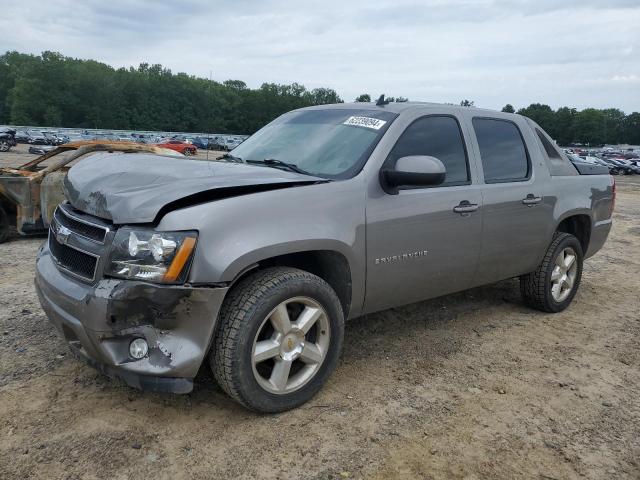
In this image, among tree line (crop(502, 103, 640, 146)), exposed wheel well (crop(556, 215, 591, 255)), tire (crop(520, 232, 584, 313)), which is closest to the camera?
tire (crop(520, 232, 584, 313))

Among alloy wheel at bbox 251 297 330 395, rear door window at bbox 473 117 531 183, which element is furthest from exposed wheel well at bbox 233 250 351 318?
rear door window at bbox 473 117 531 183

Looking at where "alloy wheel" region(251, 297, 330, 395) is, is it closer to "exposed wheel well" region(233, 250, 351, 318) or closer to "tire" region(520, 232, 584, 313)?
"exposed wheel well" region(233, 250, 351, 318)

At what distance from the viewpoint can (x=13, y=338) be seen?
3.85 m

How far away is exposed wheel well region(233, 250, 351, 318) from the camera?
3145 millimetres

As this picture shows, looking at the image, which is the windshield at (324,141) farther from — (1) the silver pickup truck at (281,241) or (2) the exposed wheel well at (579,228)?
(2) the exposed wheel well at (579,228)

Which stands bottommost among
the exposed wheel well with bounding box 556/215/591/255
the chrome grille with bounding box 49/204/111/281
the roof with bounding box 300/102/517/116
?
the exposed wheel well with bounding box 556/215/591/255

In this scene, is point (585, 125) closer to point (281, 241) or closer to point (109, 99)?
point (109, 99)

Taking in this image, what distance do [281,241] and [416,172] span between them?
3.08ft

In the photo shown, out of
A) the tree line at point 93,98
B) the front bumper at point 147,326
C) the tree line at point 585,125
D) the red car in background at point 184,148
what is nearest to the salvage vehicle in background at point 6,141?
the red car in background at point 184,148

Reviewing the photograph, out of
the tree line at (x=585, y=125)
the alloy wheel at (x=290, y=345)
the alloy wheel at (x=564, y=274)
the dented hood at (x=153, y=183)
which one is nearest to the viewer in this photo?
the dented hood at (x=153, y=183)

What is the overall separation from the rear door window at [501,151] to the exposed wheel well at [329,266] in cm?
154

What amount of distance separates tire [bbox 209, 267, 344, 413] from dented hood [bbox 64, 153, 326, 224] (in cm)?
50

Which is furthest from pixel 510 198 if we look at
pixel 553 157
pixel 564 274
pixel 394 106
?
pixel 564 274

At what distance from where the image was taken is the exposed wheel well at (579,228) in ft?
16.8
